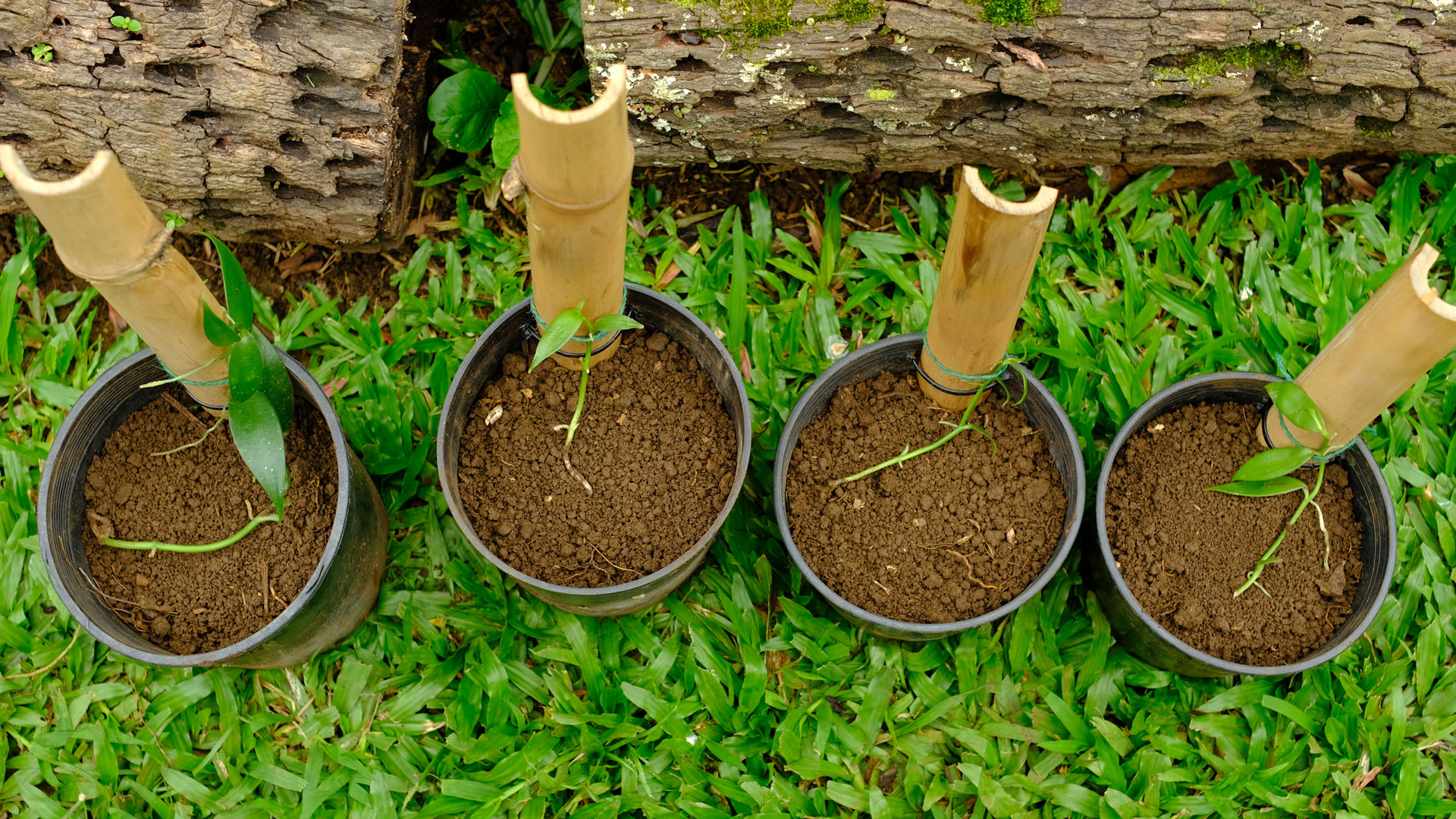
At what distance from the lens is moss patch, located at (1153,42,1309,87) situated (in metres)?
2.22

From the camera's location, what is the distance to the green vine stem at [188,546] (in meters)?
2.07

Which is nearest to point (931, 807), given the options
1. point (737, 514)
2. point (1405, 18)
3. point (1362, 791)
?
point (737, 514)

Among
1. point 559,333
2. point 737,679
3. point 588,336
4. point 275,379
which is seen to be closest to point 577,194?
point 559,333

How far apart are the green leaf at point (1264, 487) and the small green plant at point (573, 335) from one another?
1.27 m

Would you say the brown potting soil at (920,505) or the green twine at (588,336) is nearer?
the green twine at (588,336)

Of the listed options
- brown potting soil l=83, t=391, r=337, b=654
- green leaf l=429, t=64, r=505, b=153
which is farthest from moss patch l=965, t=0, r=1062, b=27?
brown potting soil l=83, t=391, r=337, b=654

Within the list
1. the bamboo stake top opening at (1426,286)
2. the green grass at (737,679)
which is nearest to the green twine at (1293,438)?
the green grass at (737,679)

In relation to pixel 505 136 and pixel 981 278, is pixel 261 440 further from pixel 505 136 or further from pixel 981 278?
pixel 981 278

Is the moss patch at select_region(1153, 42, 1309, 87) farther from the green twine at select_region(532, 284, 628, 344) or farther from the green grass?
the green twine at select_region(532, 284, 628, 344)

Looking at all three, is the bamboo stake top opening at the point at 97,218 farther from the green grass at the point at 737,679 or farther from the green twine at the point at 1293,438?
the green twine at the point at 1293,438

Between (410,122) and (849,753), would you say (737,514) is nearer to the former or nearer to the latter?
(849,753)

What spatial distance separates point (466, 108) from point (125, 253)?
114 cm

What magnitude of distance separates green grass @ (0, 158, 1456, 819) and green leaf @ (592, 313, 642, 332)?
66 cm

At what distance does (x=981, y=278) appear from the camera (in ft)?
5.59
